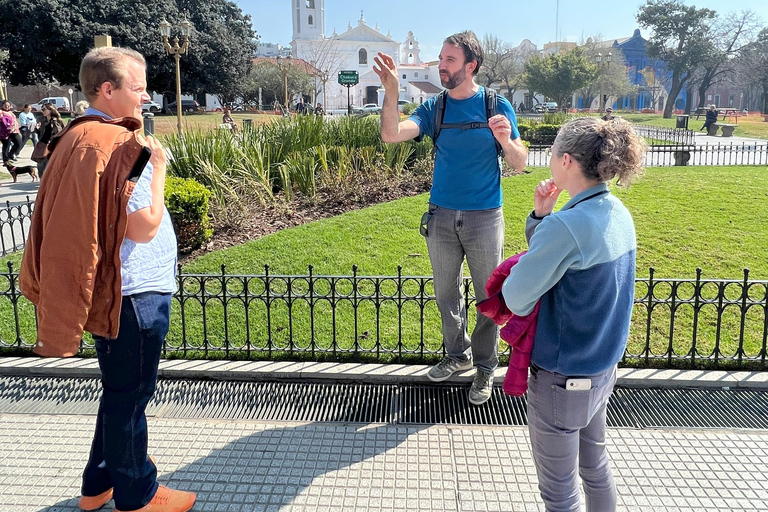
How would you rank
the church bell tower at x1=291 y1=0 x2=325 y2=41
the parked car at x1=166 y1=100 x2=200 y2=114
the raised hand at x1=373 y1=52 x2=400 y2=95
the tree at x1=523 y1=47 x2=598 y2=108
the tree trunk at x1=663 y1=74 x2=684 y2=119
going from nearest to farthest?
the raised hand at x1=373 y1=52 x2=400 y2=95
the parked car at x1=166 y1=100 x2=200 y2=114
the tree trunk at x1=663 y1=74 x2=684 y2=119
the tree at x1=523 y1=47 x2=598 y2=108
the church bell tower at x1=291 y1=0 x2=325 y2=41

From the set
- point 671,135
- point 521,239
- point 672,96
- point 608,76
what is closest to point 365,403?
point 521,239

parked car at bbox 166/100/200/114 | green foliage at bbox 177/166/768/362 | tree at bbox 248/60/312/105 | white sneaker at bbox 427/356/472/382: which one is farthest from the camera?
tree at bbox 248/60/312/105

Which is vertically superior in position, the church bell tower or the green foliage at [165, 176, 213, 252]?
the church bell tower

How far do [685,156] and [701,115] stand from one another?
1672 inches

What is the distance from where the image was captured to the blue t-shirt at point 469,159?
3.54 m

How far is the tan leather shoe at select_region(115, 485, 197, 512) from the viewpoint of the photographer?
106 inches

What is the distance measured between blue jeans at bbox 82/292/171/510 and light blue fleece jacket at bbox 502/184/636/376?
52.5 inches

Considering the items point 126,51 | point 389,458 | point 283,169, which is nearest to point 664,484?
point 389,458

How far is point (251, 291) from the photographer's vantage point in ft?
18.2

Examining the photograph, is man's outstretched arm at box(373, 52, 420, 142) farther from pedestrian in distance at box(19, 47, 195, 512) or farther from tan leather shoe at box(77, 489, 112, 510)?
tan leather shoe at box(77, 489, 112, 510)

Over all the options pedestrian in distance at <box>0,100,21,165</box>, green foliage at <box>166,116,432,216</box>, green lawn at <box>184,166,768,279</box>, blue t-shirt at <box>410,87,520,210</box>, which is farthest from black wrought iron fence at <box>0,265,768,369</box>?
pedestrian in distance at <box>0,100,21,165</box>

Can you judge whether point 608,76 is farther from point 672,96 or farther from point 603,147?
point 603,147

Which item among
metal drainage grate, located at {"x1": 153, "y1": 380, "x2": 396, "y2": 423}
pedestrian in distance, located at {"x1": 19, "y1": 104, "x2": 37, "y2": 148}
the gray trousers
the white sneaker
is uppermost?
pedestrian in distance, located at {"x1": 19, "y1": 104, "x2": 37, "y2": 148}

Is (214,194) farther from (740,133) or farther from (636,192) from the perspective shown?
(740,133)
